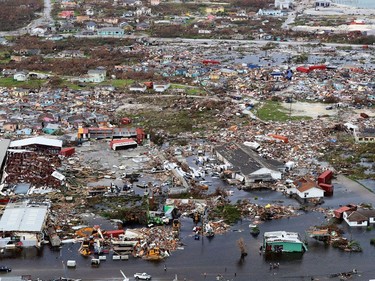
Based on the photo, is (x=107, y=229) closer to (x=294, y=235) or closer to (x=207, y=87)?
(x=294, y=235)

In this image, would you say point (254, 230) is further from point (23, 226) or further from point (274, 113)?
point (274, 113)

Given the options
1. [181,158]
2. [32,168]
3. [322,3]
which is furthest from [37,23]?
[32,168]

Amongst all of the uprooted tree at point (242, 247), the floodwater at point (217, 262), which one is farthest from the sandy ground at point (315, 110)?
the uprooted tree at point (242, 247)

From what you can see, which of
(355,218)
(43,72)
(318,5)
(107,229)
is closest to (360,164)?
(355,218)


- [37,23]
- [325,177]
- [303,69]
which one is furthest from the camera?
[37,23]

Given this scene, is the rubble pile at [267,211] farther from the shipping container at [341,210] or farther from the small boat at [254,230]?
the shipping container at [341,210]
